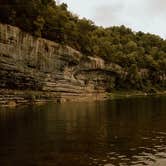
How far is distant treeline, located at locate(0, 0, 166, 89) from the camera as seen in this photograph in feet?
295

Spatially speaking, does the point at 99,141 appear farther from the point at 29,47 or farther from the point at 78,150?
the point at 29,47

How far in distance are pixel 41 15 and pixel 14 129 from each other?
63.5 metres

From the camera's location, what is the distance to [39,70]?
293 ft

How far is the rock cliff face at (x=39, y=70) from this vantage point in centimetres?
7856

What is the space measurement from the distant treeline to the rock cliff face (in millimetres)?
4439

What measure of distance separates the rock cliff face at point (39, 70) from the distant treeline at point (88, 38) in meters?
4.44

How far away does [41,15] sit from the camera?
98.6 m

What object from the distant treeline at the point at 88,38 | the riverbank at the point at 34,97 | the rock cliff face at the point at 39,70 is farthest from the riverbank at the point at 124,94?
the riverbank at the point at 34,97

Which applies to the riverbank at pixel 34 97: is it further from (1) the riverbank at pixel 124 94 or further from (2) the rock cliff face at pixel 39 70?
(1) the riverbank at pixel 124 94

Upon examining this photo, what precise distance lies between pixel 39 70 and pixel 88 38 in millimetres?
41751

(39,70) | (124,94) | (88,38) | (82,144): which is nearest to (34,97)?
(39,70)

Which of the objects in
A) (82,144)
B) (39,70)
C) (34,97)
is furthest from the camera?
(39,70)

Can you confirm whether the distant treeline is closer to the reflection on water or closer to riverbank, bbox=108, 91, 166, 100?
riverbank, bbox=108, 91, 166, 100

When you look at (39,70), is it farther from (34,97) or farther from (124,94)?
(124,94)
